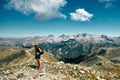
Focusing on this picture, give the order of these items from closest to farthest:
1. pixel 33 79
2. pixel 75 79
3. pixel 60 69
Answer: pixel 33 79, pixel 75 79, pixel 60 69

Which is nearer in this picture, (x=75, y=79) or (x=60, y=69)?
(x=75, y=79)

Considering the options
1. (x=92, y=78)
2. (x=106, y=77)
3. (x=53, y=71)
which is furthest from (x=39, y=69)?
(x=106, y=77)

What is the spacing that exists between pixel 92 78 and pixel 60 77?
22.8 ft

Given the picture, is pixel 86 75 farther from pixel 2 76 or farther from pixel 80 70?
pixel 2 76

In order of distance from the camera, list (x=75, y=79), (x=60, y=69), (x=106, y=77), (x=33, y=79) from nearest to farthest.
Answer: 1. (x=33, y=79)
2. (x=75, y=79)
3. (x=60, y=69)
4. (x=106, y=77)

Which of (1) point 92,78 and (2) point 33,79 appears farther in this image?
(1) point 92,78

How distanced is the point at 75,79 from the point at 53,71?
4.13 meters

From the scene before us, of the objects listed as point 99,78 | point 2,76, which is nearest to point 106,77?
point 99,78

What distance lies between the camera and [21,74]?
38406 mm

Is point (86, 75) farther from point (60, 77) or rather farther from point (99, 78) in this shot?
point (60, 77)

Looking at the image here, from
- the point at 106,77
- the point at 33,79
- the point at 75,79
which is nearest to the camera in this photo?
the point at 33,79

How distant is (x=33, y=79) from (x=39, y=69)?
13.7ft

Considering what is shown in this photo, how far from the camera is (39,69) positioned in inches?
1581

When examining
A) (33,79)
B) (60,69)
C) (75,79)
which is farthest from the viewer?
(60,69)
